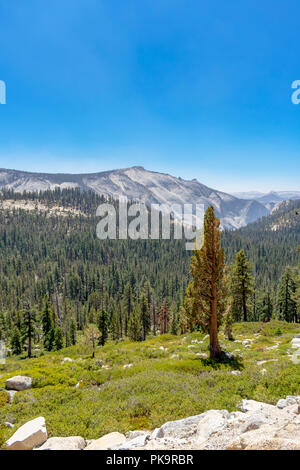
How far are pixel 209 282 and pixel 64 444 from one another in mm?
14073

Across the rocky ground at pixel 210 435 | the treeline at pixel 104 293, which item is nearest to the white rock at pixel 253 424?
the rocky ground at pixel 210 435

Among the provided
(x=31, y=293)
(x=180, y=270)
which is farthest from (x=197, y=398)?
(x=180, y=270)

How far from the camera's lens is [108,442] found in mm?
7898

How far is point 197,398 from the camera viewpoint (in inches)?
435

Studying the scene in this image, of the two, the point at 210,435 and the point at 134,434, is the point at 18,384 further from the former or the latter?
the point at 210,435

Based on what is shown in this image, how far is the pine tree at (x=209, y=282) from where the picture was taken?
19.0 metres

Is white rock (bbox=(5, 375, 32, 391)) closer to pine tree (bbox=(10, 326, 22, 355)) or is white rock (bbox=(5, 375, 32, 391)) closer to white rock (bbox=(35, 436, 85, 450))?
white rock (bbox=(35, 436, 85, 450))

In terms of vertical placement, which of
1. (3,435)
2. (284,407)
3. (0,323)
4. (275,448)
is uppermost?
(275,448)

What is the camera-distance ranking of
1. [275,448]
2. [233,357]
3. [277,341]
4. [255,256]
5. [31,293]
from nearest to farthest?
[275,448], [233,357], [277,341], [31,293], [255,256]

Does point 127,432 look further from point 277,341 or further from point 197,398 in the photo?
point 277,341

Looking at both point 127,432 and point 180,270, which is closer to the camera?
point 127,432

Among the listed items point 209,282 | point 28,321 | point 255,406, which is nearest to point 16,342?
point 28,321

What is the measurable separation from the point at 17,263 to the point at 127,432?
180741 mm

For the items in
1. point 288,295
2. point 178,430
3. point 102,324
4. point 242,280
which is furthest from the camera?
point 102,324
